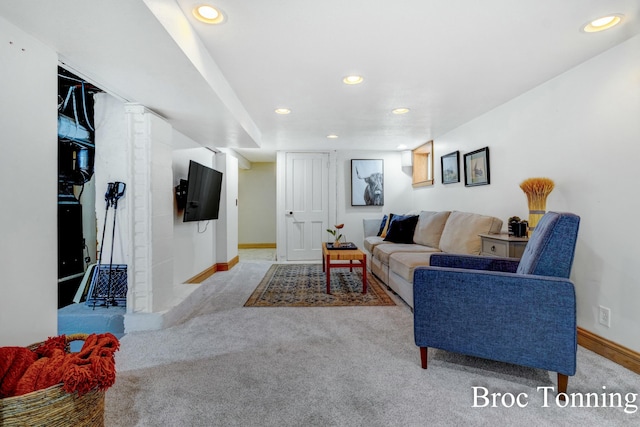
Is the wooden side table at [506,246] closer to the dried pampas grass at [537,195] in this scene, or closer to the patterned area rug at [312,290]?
the dried pampas grass at [537,195]

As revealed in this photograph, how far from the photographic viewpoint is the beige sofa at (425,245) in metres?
3.00

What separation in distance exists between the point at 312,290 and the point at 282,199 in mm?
2339

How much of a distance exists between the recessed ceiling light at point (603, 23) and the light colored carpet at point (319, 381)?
2075 mm

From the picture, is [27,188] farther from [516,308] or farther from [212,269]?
[212,269]

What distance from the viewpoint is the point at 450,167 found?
420cm

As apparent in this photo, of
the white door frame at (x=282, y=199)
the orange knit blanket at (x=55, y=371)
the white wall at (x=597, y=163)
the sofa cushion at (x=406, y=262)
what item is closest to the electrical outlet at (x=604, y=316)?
the white wall at (x=597, y=163)

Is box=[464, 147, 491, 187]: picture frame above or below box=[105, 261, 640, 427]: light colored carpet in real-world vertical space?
above

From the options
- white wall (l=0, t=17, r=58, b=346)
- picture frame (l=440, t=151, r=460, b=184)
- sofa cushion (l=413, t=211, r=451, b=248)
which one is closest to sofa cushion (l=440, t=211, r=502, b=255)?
sofa cushion (l=413, t=211, r=451, b=248)

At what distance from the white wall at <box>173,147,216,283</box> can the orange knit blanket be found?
2.34m

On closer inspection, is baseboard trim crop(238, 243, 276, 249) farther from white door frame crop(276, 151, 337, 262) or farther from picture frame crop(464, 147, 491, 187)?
picture frame crop(464, 147, 491, 187)

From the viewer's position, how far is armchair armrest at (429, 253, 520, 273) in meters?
2.17

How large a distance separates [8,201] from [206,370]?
136 centimetres

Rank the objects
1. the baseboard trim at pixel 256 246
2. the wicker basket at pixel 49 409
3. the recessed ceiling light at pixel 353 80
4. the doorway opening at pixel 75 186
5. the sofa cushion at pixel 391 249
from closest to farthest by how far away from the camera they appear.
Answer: the wicker basket at pixel 49 409 < the recessed ceiling light at pixel 353 80 < the doorway opening at pixel 75 186 < the sofa cushion at pixel 391 249 < the baseboard trim at pixel 256 246

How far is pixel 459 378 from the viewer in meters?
A: 1.80
